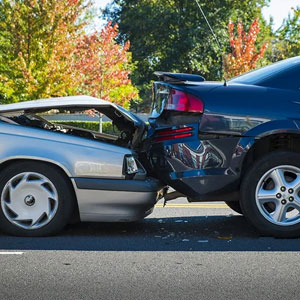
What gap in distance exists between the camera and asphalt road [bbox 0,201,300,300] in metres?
4.11

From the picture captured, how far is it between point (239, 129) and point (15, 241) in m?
2.12

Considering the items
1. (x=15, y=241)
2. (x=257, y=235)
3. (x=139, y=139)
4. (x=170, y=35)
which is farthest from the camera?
(x=170, y=35)

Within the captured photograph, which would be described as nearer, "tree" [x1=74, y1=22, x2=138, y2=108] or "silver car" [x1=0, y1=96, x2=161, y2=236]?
"silver car" [x1=0, y1=96, x2=161, y2=236]

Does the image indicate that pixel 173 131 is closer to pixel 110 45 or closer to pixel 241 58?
pixel 110 45

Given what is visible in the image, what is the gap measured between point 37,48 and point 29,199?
18907mm

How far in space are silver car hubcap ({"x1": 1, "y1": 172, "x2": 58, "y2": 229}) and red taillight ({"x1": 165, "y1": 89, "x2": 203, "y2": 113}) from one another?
1264mm

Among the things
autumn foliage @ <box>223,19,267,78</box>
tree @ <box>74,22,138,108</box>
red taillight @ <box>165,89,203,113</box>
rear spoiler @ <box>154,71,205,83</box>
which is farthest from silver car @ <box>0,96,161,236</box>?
autumn foliage @ <box>223,19,267,78</box>

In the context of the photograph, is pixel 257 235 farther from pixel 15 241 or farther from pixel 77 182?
pixel 15 241

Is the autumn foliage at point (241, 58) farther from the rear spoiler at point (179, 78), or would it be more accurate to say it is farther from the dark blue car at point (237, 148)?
the dark blue car at point (237, 148)

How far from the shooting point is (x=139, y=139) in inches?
260

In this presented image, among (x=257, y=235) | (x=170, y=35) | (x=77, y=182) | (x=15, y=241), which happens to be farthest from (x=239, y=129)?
(x=170, y=35)

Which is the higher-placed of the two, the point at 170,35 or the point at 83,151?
the point at 170,35

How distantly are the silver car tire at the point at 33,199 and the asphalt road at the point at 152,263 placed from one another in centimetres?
13

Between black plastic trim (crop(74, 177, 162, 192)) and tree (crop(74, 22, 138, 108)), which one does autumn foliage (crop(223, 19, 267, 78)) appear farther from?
black plastic trim (crop(74, 177, 162, 192))
